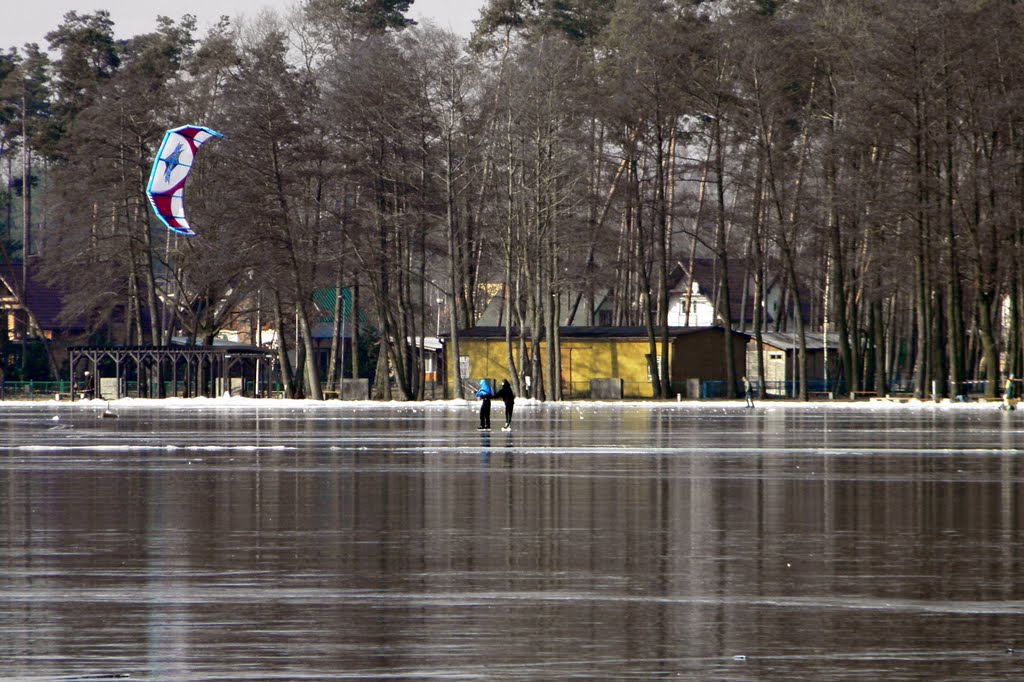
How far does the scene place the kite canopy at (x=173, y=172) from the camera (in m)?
76.1

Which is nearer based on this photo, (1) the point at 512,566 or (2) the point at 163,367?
(1) the point at 512,566

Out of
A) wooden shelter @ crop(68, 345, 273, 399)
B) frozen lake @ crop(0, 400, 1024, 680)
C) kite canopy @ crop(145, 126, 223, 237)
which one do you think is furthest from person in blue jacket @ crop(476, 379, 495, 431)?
wooden shelter @ crop(68, 345, 273, 399)

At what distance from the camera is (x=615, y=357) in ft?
287

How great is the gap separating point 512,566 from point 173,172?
64.8m

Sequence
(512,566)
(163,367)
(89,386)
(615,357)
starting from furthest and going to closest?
(163,367) < (615,357) < (89,386) < (512,566)

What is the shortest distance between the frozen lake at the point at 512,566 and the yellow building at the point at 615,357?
182ft

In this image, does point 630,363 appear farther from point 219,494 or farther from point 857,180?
point 219,494

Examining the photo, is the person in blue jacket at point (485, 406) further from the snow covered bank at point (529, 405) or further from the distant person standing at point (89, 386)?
the distant person standing at point (89, 386)

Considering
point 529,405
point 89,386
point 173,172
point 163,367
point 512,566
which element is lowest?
point 512,566

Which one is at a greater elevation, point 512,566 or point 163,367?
point 163,367

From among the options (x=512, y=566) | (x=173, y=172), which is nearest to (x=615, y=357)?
(x=173, y=172)

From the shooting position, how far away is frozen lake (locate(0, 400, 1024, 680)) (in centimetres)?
1006

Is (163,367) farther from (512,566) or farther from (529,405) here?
(512,566)

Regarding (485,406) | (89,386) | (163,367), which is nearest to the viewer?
(485,406)
